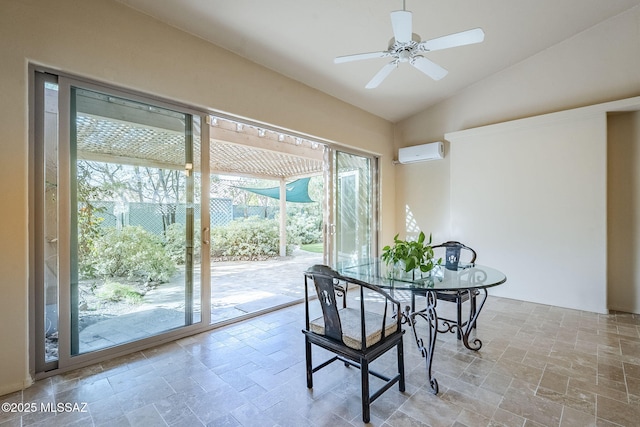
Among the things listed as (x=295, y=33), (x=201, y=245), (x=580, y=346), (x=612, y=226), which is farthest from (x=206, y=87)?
(x=612, y=226)

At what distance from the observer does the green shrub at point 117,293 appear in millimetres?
2592

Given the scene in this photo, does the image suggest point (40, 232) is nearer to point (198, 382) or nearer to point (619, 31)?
point (198, 382)

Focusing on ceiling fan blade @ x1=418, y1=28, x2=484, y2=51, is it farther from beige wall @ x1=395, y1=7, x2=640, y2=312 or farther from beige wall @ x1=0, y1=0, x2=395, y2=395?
beige wall @ x1=395, y1=7, x2=640, y2=312

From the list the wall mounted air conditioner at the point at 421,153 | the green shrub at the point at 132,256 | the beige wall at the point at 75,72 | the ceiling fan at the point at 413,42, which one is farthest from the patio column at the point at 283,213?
the ceiling fan at the point at 413,42

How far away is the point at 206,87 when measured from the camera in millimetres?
3049

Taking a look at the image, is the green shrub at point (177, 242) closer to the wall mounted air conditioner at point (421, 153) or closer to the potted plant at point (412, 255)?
the potted plant at point (412, 255)

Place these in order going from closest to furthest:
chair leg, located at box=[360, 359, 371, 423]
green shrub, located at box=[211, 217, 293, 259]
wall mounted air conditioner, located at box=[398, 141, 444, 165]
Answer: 1. chair leg, located at box=[360, 359, 371, 423]
2. wall mounted air conditioner, located at box=[398, 141, 444, 165]
3. green shrub, located at box=[211, 217, 293, 259]

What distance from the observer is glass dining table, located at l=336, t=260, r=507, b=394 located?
7.27 ft

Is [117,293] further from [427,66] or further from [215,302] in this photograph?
[427,66]

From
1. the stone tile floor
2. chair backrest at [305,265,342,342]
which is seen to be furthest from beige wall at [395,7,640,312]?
chair backrest at [305,265,342,342]

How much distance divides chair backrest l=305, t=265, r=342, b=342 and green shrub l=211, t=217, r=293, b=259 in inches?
270

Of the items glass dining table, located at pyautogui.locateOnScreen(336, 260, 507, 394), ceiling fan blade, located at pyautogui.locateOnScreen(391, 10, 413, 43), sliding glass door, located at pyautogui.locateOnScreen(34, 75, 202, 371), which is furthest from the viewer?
sliding glass door, located at pyautogui.locateOnScreen(34, 75, 202, 371)

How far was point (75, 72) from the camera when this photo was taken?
232 centimetres

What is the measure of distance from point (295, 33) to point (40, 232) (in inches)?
111
